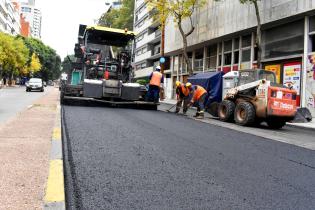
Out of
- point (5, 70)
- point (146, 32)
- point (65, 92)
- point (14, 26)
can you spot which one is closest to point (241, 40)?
point (65, 92)

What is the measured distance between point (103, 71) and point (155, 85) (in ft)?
7.35

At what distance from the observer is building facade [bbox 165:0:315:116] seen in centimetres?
2011

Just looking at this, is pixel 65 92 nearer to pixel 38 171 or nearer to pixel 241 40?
pixel 38 171

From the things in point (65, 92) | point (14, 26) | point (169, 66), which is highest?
point (14, 26)

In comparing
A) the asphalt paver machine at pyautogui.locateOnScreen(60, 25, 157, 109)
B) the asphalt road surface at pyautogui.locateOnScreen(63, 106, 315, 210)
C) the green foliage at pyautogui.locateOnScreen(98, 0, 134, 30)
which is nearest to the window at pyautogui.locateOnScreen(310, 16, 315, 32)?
the asphalt paver machine at pyautogui.locateOnScreen(60, 25, 157, 109)

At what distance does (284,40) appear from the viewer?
22312 mm

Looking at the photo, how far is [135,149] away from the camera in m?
6.95

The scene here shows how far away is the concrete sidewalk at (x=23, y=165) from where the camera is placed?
12.7 ft

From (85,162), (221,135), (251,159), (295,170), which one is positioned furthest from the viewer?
(221,135)

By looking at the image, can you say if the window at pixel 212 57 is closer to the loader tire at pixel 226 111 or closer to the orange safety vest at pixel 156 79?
the orange safety vest at pixel 156 79

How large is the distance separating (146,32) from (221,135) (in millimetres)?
55771

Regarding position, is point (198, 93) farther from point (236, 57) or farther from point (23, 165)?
point (236, 57)

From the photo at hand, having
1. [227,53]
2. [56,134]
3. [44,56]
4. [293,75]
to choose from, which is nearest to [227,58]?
[227,53]

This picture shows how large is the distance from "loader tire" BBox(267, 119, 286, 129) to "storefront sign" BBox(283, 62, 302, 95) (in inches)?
273
